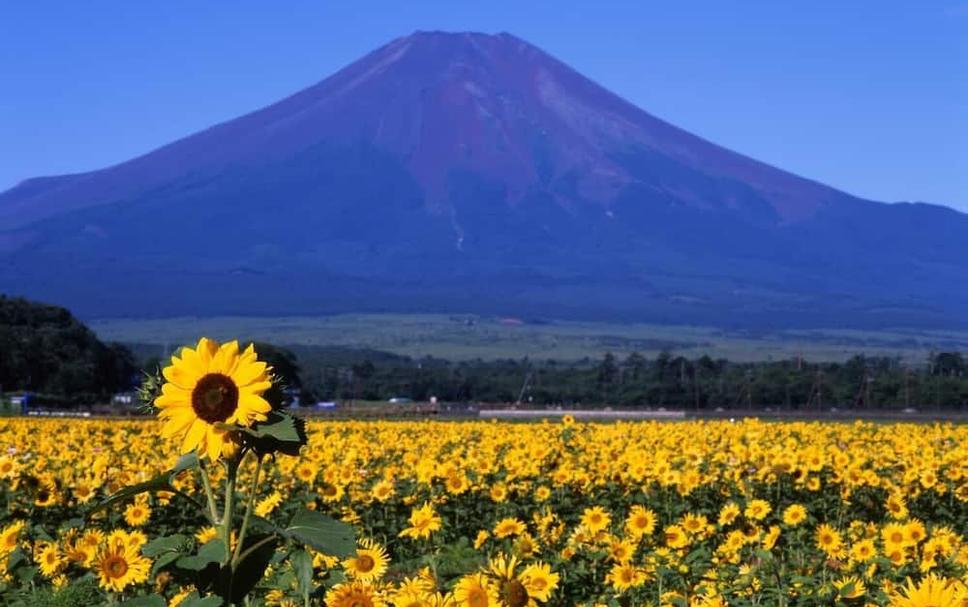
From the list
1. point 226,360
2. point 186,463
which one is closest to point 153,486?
point 186,463

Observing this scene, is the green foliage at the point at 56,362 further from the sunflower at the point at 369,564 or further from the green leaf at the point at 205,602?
the green leaf at the point at 205,602

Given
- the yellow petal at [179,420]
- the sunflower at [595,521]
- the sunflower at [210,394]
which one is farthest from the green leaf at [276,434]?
the sunflower at [595,521]

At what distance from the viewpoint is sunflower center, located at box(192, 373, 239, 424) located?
4.09m

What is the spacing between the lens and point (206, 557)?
4281mm

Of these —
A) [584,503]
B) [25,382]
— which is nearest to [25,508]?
[584,503]

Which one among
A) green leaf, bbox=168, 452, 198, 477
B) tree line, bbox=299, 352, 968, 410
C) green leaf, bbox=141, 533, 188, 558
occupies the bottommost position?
tree line, bbox=299, 352, 968, 410

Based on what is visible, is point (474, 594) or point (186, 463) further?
point (186, 463)

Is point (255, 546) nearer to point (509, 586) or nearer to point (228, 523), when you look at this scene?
point (228, 523)

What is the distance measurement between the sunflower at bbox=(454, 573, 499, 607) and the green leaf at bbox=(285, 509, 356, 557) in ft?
1.02

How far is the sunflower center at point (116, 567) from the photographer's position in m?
5.80

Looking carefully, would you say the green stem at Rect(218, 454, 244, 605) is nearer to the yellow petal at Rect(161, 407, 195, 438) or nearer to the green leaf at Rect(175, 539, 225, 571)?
the green leaf at Rect(175, 539, 225, 571)

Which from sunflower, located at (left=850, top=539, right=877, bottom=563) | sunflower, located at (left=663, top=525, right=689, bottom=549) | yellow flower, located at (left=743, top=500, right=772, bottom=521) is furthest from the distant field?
sunflower, located at (left=850, top=539, right=877, bottom=563)

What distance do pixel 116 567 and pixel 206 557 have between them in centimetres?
167

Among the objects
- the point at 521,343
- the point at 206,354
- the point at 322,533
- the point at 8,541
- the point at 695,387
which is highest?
the point at 521,343
